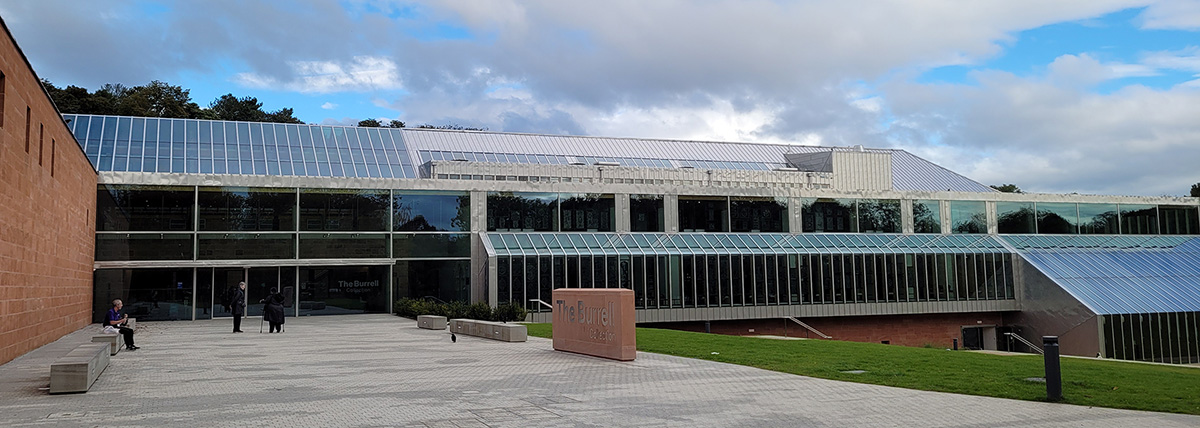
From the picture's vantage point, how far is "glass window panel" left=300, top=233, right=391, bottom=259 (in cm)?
3325

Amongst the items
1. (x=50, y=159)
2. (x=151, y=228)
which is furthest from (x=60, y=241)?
(x=151, y=228)

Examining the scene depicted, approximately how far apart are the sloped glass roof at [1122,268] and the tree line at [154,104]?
36.0m

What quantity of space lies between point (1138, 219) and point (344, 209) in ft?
129

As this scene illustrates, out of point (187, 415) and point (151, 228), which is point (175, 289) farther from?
point (187, 415)

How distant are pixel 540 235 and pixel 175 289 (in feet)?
43.6

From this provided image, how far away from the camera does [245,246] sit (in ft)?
107

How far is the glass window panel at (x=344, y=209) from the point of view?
110 ft

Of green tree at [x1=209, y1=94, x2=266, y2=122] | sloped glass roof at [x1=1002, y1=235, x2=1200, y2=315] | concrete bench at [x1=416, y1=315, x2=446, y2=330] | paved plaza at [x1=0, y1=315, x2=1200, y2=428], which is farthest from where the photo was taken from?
green tree at [x1=209, y1=94, x2=266, y2=122]

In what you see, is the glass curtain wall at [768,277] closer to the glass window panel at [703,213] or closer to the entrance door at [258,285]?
the glass window panel at [703,213]

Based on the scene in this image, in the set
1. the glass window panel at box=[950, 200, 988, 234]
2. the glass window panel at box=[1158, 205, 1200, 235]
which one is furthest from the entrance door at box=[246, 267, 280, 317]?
the glass window panel at box=[1158, 205, 1200, 235]

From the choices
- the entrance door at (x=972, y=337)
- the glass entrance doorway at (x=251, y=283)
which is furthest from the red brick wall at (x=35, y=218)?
the entrance door at (x=972, y=337)

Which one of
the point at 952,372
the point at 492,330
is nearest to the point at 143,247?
the point at 492,330

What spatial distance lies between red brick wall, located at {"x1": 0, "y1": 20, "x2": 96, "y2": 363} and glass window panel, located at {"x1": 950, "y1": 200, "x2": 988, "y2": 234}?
118 feet

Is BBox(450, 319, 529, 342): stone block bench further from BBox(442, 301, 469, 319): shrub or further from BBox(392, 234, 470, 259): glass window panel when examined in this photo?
BBox(392, 234, 470, 259): glass window panel
